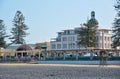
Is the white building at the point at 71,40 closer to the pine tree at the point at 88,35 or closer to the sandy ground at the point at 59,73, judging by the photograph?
the pine tree at the point at 88,35

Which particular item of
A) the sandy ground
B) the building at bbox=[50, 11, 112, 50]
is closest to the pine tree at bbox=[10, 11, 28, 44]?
the building at bbox=[50, 11, 112, 50]

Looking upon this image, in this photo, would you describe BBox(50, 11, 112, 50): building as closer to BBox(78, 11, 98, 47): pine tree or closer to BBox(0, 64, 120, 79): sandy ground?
BBox(78, 11, 98, 47): pine tree

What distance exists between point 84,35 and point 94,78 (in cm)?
5448

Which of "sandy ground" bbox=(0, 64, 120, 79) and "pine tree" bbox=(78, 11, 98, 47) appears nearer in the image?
"sandy ground" bbox=(0, 64, 120, 79)

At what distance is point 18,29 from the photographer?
89.4m

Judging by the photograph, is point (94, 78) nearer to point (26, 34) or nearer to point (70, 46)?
point (26, 34)

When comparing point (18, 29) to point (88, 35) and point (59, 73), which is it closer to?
point (88, 35)

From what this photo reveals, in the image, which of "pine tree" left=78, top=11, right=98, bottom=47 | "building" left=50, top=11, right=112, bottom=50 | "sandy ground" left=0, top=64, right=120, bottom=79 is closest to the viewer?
"sandy ground" left=0, top=64, right=120, bottom=79

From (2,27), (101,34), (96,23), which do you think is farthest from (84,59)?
(101,34)

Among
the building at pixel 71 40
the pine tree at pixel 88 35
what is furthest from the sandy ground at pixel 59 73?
the building at pixel 71 40

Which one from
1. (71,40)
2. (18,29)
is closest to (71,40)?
(71,40)

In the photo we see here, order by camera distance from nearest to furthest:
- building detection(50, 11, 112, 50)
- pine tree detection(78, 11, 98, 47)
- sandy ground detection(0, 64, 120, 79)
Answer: sandy ground detection(0, 64, 120, 79), pine tree detection(78, 11, 98, 47), building detection(50, 11, 112, 50)

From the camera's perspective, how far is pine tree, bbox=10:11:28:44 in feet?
294

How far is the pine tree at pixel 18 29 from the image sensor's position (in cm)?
8950
